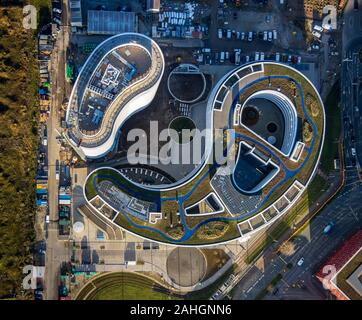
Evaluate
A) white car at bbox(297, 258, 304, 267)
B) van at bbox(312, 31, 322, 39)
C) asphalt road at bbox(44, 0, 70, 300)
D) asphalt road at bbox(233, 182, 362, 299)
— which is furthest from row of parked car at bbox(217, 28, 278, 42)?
white car at bbox(297, 258, 304, 267)

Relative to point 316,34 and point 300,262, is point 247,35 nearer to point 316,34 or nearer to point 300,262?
point 316,34

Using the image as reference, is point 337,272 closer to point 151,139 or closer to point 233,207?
point 233,207

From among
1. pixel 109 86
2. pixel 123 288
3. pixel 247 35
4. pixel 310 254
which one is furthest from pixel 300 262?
pixel 109 86

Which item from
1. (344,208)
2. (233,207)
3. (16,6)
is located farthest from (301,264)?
(16,6)

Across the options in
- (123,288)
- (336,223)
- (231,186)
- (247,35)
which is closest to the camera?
(231,186)

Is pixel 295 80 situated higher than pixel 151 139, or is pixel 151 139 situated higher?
pixel 295 80

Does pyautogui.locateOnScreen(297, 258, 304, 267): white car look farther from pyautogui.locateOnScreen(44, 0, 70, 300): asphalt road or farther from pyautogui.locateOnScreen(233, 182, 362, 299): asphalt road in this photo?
pyautogui.locateOnScreen(44, 0, 70, 300): asphalt road
